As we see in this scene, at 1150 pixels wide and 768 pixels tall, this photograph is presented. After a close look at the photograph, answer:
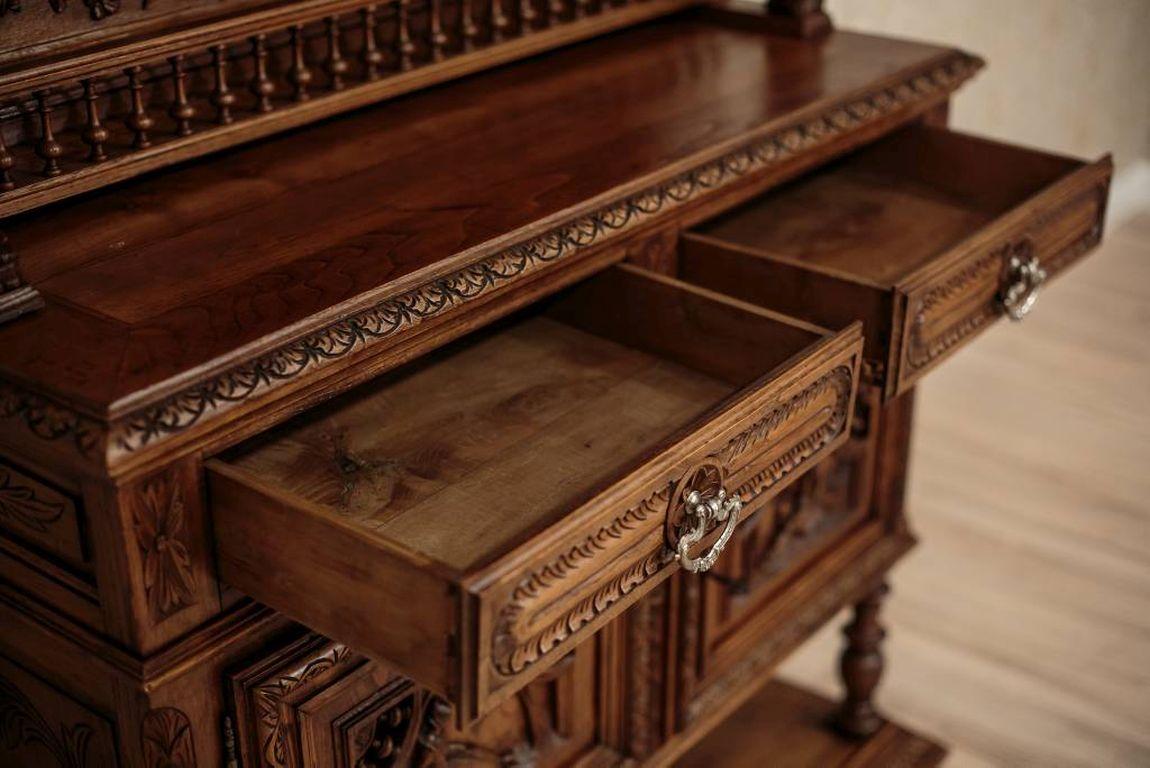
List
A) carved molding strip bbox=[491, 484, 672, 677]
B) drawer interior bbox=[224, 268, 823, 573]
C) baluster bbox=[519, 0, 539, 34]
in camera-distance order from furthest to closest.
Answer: baluster bbox=[519, 0, 539, 34] → drawer interior bbox=[224, 268, 823, 573] → carved molding strip bbox=[491, 484, 672, 677]

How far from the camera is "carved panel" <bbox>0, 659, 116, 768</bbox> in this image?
97 cm

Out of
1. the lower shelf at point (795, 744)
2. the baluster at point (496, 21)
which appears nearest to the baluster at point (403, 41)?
the baluster at point (496, 21)

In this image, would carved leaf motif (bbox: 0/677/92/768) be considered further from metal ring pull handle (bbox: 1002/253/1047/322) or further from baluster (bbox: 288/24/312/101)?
metal ring pull handle (bbox: 1002/253/1047/322)

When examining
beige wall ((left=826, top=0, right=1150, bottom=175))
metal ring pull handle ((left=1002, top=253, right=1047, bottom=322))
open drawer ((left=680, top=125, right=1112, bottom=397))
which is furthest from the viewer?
beige wall ((left=826, top=0, right=1150, bottom=175))

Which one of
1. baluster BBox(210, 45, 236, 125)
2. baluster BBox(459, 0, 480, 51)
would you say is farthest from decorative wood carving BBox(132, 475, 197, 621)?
baluster BBox(459, 0, 480, 51)

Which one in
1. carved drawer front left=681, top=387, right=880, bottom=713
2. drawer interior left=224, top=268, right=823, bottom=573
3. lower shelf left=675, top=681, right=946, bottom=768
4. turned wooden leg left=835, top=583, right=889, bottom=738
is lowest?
lower shelf left=675, top=681, right=946, bottom=768

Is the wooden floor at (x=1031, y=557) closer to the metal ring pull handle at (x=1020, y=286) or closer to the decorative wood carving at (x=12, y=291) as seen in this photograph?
the metal ring pull handle at (x=1020, y=286)

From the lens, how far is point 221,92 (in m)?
1.11

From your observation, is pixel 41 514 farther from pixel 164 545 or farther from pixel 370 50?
pixel 370 50

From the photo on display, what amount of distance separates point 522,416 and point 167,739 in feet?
1.01

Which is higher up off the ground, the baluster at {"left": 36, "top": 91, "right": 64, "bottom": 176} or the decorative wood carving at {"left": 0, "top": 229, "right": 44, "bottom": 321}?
the baluster at {"left": 36, "top": 91, "right": 64, "bottom": 176}

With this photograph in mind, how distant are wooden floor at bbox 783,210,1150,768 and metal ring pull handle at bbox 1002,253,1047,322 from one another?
0.75 m

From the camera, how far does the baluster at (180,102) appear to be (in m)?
1.07

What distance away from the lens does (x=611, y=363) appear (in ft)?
3.70
